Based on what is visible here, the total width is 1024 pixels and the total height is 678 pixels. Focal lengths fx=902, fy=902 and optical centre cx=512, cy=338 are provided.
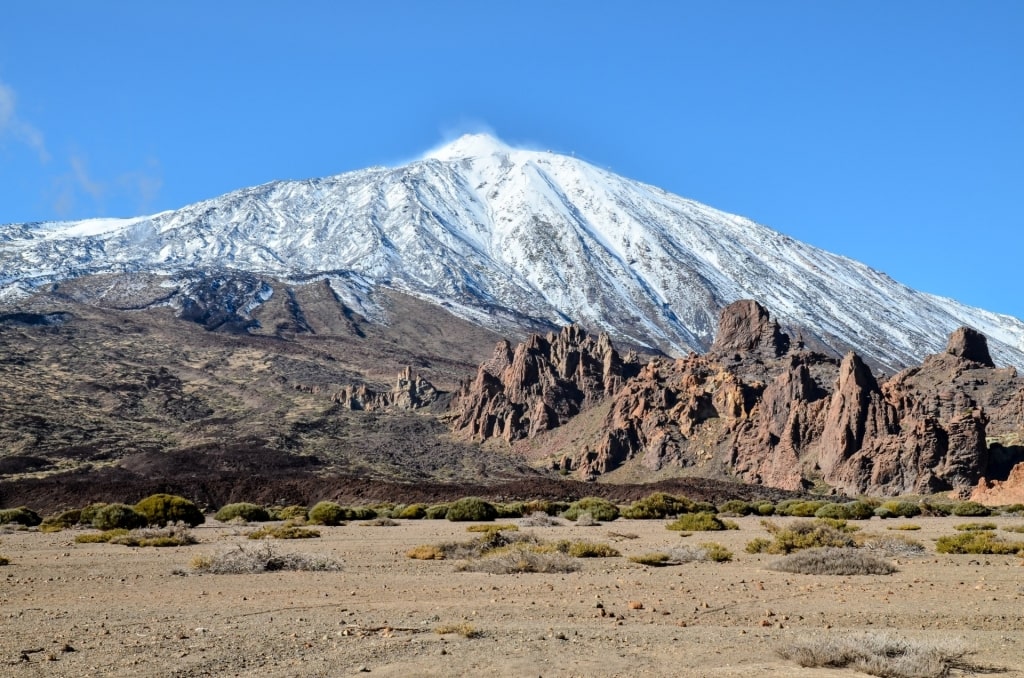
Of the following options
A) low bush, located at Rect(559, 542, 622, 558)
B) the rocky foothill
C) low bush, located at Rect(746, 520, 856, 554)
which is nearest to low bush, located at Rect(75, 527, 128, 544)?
low bush, located at Rect(559, 542, 622, 558)

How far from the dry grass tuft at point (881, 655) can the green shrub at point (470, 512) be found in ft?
88.7

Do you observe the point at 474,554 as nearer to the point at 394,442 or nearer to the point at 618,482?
the point at 618,482

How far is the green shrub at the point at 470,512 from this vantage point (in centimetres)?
3672

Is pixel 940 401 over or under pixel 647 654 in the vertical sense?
over

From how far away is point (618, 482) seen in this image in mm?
70000

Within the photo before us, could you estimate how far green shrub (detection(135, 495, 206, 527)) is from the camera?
32875 mm

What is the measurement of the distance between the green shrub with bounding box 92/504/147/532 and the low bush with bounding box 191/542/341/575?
13199mm

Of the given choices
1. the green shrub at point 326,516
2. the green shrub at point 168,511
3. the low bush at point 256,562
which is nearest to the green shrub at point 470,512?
the green shrub at point 326,516

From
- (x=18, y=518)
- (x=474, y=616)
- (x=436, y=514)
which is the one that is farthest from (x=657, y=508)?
(x=474, y=616)

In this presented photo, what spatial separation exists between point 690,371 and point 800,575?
64103 mm

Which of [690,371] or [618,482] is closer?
[618,482]

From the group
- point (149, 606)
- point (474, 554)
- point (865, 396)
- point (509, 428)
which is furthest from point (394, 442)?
point (149, 606)

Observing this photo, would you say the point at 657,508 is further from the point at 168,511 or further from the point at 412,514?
the point at 168,511

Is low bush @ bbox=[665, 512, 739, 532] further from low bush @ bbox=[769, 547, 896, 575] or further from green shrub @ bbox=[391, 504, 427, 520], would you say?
green shrub @ bbox=[391, 504, 427, 520]
